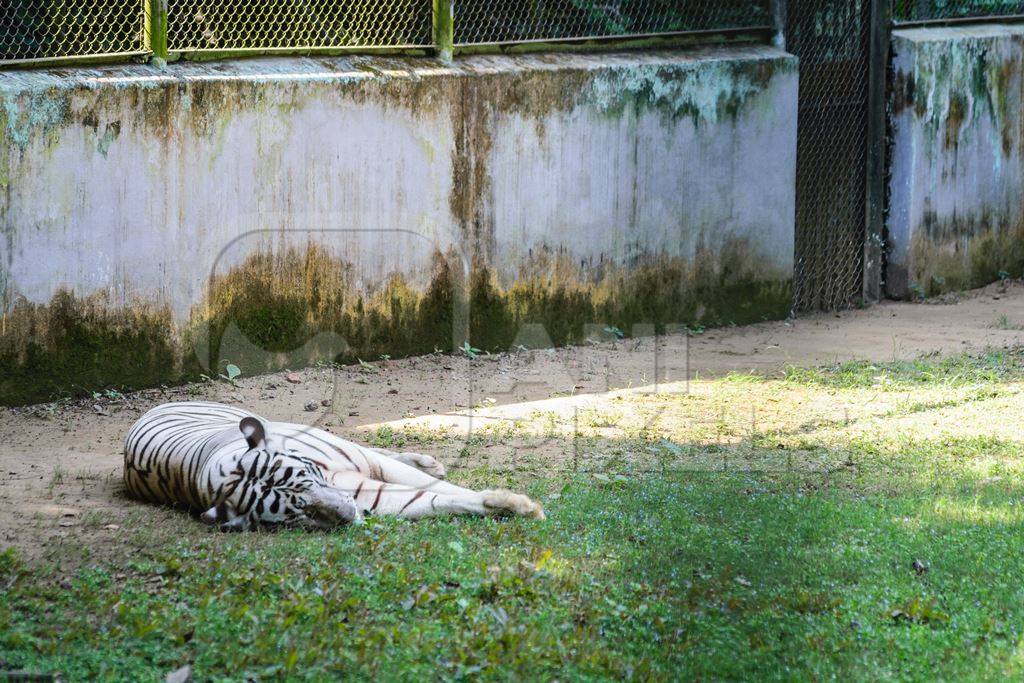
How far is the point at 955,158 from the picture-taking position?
1141 centimetres

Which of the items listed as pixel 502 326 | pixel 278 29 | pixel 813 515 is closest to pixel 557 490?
pixel 813 515

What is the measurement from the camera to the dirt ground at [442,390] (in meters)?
5.82

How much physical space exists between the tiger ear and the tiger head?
1.5 inches

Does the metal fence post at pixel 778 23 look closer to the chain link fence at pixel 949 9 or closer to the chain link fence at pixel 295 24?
the chain link fence at pixel 949 9

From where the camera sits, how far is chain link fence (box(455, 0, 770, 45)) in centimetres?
916

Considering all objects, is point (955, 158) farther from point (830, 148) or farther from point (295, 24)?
point (295, 24)

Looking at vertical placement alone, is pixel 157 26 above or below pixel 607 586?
above

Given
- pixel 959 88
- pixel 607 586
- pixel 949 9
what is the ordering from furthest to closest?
pixel 949 9 → pixel 959 88 → pixel 607 586

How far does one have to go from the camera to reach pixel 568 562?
486 cm

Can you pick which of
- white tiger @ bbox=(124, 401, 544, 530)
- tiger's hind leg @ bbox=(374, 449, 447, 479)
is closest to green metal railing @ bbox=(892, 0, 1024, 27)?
tiger's hind leg @ bbox=(374, 449, 447, 479)

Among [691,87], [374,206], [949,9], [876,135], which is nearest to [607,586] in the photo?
[374,206]

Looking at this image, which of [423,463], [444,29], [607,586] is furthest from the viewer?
[444,29]

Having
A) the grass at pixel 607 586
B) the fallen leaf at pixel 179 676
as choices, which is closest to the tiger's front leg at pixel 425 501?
the grass at pixel 607 586

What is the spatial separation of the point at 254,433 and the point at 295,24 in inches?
148
